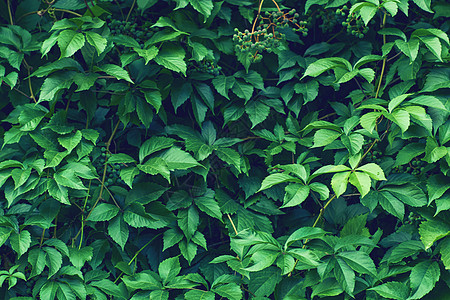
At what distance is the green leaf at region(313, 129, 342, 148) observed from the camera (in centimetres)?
196

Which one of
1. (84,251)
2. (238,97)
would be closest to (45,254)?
(84,251)

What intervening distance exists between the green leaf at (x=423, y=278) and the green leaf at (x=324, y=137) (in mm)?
635

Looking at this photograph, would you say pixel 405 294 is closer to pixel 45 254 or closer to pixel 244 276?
pixel 244 276

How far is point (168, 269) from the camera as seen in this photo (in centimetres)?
202

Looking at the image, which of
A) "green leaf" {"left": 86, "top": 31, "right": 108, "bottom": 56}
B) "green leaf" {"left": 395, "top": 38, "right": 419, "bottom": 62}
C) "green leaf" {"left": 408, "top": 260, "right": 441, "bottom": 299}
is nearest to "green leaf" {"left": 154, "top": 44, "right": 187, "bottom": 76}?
"green leaf" {"left": 86, "top": 31, "right": 108, "bottom": 56}

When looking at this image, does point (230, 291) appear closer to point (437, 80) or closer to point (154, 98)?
point (154, 98)

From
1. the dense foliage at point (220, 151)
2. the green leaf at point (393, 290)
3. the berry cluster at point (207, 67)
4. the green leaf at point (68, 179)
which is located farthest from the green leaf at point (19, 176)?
the green leaf at point (393, 290)

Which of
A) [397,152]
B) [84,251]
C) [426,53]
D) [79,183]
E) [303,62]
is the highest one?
[426,53]

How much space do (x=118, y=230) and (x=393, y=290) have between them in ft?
3.97

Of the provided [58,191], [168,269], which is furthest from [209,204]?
[58,191]

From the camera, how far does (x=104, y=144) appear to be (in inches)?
89.1

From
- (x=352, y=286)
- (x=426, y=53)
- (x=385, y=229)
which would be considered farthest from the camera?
(x=385, y=229)

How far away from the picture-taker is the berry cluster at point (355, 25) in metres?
2.20

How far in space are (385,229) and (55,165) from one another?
1637 mm
